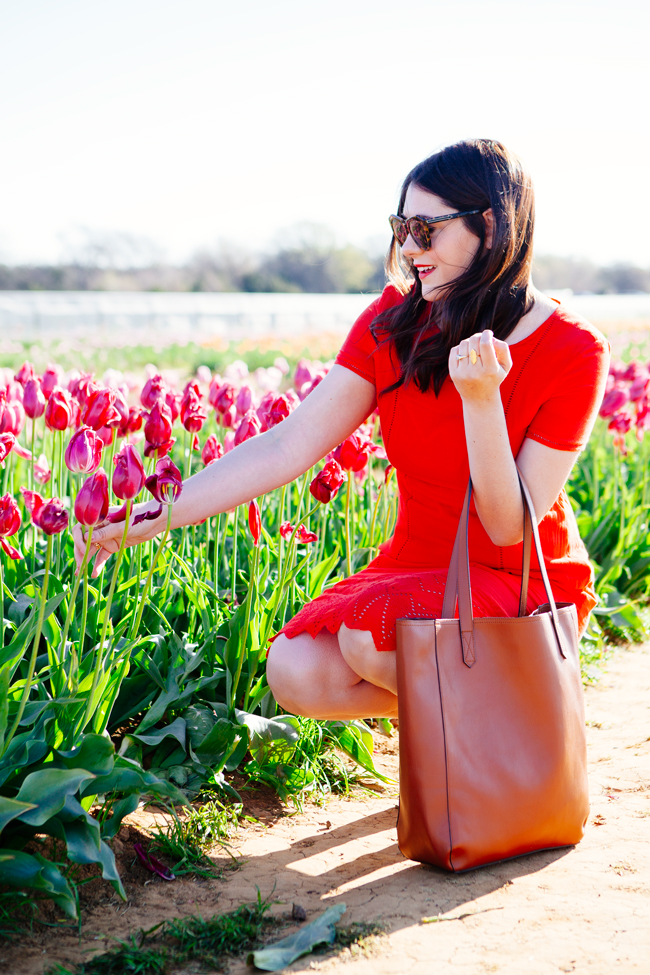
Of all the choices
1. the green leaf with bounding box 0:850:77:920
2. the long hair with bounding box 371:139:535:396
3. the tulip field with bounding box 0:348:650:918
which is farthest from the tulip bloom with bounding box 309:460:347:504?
the green leaf with bounding box 0:850:77:920

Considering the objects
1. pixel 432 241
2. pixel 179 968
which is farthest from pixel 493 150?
pixel 179 968

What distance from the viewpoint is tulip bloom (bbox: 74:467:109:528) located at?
1.65 metres

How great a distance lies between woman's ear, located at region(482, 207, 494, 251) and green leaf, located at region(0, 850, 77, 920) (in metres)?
1.66

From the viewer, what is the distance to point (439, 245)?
2.19 m

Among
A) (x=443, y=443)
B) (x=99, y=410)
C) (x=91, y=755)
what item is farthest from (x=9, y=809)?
(x=443, y=443)

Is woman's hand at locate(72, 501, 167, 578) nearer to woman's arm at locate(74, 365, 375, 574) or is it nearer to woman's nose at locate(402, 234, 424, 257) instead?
woman's arm at locate(74, 365, 375, 574)

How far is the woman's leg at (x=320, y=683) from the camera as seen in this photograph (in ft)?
Answer: 7.12

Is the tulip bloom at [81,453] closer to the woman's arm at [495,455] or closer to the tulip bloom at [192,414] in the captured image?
the tulip bloom at [192,414]

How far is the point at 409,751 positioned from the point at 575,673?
423 millimetres

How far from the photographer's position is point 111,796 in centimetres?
202

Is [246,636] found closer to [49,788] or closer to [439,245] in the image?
[49,788]

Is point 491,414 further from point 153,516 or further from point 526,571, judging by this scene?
point 153,516

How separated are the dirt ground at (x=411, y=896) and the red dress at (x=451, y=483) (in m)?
0.50

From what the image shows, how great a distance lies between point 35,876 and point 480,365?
129 cm
